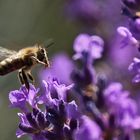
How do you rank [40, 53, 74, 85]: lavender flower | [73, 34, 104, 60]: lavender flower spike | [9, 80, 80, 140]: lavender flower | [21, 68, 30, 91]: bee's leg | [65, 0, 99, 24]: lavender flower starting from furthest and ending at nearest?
[65, 0, 99, 24]: lavender flower → [40, 53, 74, 85]: lavender flower → [73, 34, 104, 60]: lavender flower spike → [21, 68, 30, 91]: bee's leg → [9, 80, 80, 140]: lavender flower

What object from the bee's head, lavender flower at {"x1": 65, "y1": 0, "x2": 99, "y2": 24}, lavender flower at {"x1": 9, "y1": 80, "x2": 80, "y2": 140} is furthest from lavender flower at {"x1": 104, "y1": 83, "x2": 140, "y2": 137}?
lavender flower at {"x1": 65, "y1": 0, "x2": 99, "y2": 24}

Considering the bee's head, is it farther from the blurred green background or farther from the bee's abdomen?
the blurred green background

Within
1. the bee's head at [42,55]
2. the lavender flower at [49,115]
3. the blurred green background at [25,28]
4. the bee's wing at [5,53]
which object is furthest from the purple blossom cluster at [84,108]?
the blurred green background at [25,28]

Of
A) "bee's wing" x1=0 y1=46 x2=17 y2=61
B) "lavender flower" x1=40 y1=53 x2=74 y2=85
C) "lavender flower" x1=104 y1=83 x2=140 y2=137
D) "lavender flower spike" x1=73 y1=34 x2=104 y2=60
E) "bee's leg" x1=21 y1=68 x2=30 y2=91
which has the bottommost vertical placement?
"lavender flower" x1=104 y1=83 x2=140 y2=137

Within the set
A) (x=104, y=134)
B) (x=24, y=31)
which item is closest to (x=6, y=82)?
(x=24, y=31)

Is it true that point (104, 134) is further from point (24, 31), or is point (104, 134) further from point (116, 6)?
point (24, 31)
